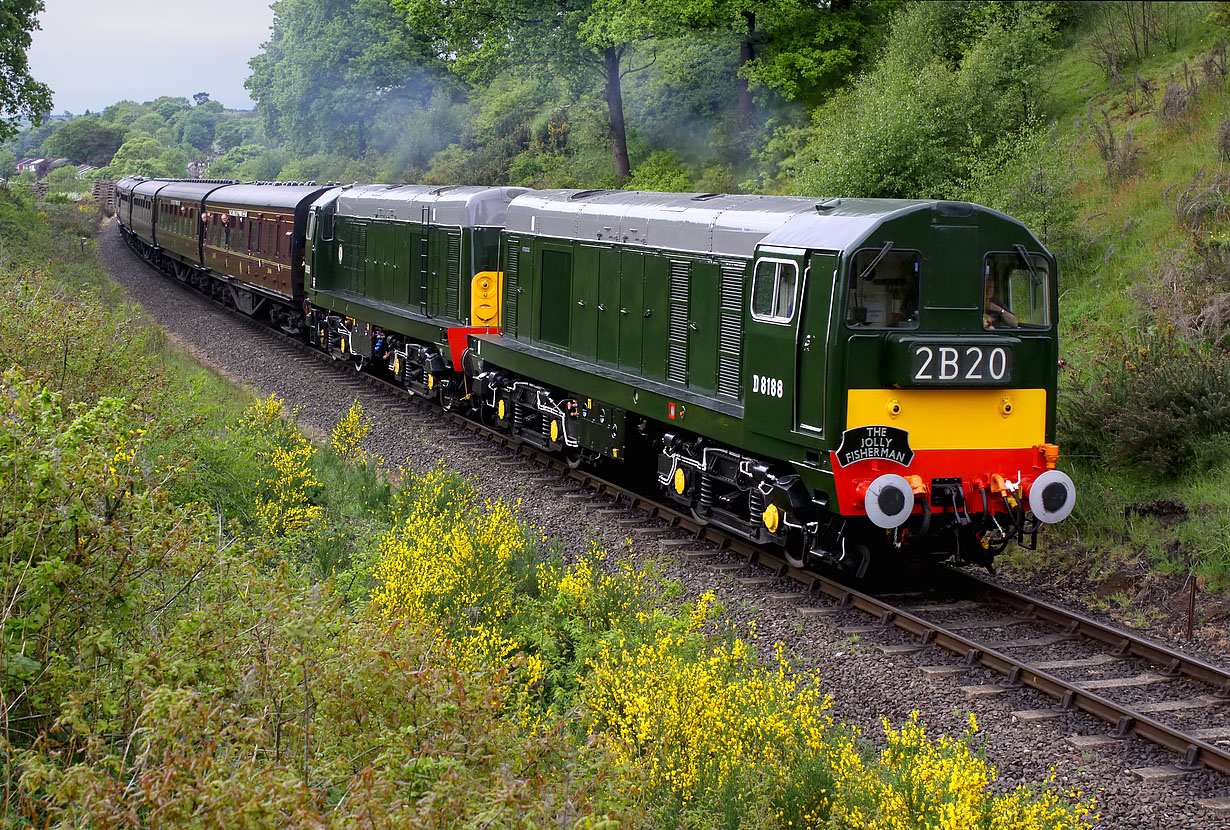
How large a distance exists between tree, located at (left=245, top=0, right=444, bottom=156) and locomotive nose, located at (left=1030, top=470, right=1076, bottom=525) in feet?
150

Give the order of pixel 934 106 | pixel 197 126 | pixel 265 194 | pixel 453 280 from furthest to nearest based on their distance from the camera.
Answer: pixel 197 126 → pixel 265 194 → pixel 934 106 → pixel 453 280

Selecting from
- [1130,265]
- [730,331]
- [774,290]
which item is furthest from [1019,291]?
[1130,265]

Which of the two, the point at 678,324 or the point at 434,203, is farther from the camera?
the point at 434,203

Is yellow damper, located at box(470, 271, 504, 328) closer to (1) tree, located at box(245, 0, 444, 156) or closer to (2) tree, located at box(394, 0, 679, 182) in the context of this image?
(2) tree, located at box(394, 0, 679, 182)

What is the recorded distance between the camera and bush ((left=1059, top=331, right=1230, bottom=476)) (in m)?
11.2

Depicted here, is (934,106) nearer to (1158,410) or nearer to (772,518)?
(1158,410)

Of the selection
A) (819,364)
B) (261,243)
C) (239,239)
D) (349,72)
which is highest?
(349,72)

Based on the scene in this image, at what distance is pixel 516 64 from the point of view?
1331 inches

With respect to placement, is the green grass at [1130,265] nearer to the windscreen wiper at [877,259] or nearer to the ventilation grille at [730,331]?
the ventilation grille at [730,331]

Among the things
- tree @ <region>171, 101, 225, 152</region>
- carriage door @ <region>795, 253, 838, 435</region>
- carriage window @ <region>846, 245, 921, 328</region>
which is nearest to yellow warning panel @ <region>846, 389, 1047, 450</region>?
Answer: carriage door @ <region>795, 253, 838, 435</region>

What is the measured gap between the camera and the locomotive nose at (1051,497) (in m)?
9.15

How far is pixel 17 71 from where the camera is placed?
31594 mm

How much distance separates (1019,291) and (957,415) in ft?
4.25

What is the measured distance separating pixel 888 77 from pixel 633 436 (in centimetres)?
1361
